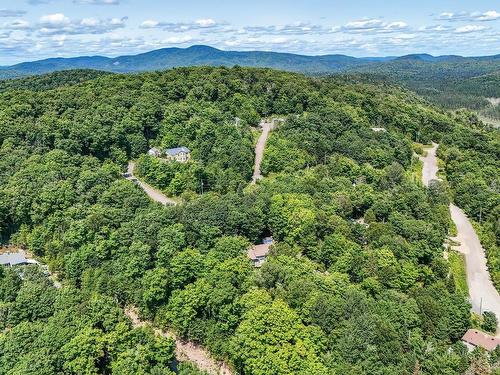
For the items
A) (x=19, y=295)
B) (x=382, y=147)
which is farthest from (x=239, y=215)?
(x=382, y=147)

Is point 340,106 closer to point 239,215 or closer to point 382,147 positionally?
point 382,147

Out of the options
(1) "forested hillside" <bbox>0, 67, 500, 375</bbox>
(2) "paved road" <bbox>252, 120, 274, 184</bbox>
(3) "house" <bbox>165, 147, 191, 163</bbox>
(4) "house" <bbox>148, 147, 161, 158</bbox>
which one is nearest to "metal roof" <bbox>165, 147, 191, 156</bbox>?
(3) "house" <bbox>165, 147, 191, 163</bbox>

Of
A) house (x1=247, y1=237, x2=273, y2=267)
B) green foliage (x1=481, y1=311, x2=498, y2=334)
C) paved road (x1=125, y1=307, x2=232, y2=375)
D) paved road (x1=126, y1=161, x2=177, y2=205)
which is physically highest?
house (x1=247, y1=237, x2=273, y2=267)

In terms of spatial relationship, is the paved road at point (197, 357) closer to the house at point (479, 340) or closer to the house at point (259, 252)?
the house at point (259, 252)

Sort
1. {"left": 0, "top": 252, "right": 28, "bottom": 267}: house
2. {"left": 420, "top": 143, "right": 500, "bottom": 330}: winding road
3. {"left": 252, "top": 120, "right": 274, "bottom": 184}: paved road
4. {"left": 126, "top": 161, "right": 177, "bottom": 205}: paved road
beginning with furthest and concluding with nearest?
{"left": 252, "top": 120, "right": 274, "bottom": 184}: paved road
{"left": 126, "top": 161, "right": 177, "bottom": 205}: paved road
{"left": 420, "top": 143, "right": 500, "bottom": 330}: winding road
{"left": 0, "top": 252, "right": 28, "bottom": 267}: house

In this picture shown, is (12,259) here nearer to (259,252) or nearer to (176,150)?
(259,252)

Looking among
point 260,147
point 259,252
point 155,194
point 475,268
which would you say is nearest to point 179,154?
point 155,194

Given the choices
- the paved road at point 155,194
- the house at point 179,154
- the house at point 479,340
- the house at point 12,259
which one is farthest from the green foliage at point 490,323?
the house at point 12,259

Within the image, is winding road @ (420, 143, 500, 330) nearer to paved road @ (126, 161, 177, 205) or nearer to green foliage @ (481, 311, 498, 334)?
green foliage @ (481, 311, 498, 334)

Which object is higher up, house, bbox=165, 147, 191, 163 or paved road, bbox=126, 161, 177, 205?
house, bbox=165, 147, 191, 163
